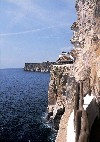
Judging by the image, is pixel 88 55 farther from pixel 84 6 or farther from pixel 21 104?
pixel 21 104

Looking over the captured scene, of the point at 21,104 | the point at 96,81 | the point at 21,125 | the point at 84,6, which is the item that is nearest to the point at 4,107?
the point at 21,104

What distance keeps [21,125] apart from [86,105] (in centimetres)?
3605

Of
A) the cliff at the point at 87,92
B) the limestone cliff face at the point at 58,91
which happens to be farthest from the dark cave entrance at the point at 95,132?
the limestone cliff face at the point at 58,91

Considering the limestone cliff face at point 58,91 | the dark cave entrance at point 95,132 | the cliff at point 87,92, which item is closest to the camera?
the cliff at point 87,92

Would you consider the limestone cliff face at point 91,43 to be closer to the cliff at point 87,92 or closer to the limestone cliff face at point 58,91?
the cliff at point 87,92

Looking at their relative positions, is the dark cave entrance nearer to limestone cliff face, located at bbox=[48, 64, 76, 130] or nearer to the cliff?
the cliff

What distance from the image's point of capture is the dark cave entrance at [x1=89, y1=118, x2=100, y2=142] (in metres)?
28.7

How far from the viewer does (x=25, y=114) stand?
246ft

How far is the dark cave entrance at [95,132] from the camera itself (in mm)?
28661

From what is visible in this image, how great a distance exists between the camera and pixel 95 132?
97.3 feet

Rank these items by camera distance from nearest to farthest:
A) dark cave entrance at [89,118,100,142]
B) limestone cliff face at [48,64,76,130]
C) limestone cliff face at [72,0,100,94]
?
1. dark cave entrance at [89,118,100,142]
2. limestone cliff face at [72,0,100,94]
3. limestone cliff face at [48,64,76,130]

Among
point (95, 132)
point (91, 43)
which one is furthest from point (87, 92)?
point (91, 43)

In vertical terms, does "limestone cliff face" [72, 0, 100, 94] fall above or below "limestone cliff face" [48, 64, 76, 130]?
above

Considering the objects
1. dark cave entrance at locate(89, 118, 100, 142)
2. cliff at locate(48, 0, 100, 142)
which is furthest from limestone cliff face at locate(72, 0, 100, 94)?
dark cave entrance at locate(89, 118, 100, 142)
